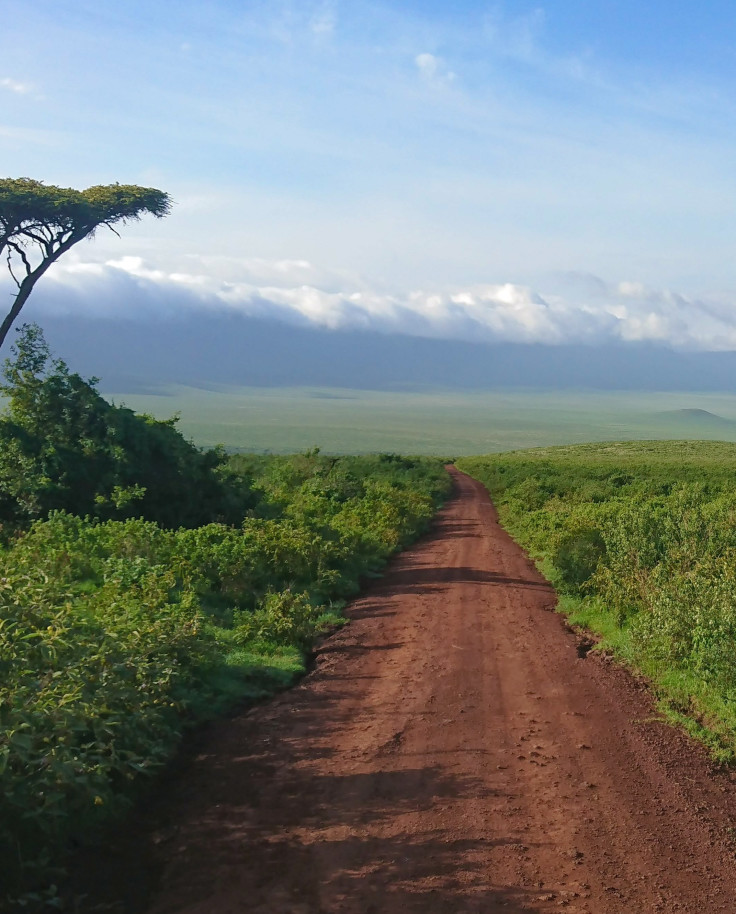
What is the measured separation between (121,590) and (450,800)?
21.1 feet

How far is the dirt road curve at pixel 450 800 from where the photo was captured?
545cm

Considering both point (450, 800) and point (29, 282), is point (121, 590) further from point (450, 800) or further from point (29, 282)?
point (29, 282)

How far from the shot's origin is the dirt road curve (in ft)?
17.9

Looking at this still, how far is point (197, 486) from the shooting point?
20500 millimetres

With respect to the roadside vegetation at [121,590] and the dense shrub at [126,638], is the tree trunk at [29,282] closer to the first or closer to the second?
the roadside vegetation at [121,590]

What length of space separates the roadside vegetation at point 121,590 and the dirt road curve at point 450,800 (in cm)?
70

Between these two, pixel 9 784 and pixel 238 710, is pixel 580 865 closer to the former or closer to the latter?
pixel 9 784

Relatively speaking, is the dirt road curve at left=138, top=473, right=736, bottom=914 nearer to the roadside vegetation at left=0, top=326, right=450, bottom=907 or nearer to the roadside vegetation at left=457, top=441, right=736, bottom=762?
the roadside vegetation at left=457, top=441, right=736, bottom=762

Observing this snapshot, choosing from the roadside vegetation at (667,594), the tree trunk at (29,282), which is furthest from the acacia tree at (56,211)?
the roadside vegetation at (667,594)

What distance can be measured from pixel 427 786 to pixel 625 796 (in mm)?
1631

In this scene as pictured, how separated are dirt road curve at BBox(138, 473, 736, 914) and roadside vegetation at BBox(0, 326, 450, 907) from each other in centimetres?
70

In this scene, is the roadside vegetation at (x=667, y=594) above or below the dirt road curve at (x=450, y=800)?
above

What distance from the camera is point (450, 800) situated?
22.1ft

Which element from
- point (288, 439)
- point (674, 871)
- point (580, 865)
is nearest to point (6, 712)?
point (580, 865)
